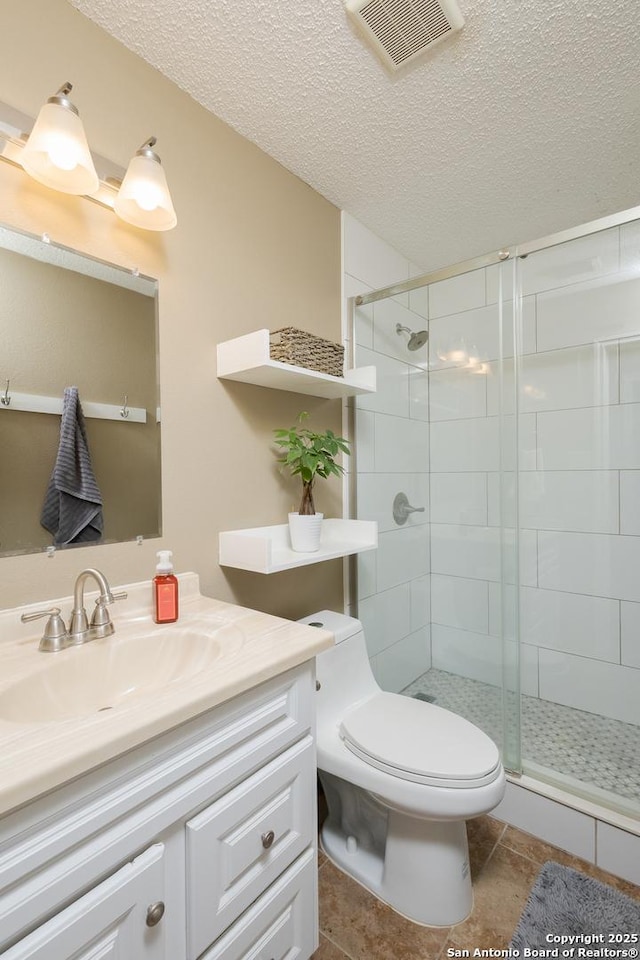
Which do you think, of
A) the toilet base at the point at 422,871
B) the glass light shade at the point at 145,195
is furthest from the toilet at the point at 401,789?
the glass light shade at the point at 145,195

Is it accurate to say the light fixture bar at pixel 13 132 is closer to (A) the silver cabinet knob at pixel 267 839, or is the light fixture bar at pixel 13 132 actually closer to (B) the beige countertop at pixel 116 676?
(B) the beige countertop at pixel 116 676

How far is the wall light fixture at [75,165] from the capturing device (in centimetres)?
92

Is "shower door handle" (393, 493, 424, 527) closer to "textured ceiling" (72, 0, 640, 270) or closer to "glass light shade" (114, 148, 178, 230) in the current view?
"textured ceiling" (72, 0, 640, 270)

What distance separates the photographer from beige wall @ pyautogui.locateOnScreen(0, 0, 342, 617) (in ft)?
3.32

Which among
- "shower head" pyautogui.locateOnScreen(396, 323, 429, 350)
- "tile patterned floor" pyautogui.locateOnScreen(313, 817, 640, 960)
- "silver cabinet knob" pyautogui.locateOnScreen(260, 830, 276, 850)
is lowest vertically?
"tile patterned floor" pyautogui.locateOnScreen(313, 817, 640, 960)

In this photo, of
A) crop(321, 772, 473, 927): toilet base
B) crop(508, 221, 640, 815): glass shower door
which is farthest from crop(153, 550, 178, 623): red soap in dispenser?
crop(508, 221, 640, 815): glass shower door

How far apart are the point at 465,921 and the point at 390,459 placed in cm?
155

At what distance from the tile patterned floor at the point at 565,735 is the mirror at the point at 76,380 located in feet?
4.89

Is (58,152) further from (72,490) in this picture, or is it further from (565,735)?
(565,735)

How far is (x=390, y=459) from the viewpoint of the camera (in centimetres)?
207

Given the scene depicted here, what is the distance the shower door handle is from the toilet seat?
0.85 meters

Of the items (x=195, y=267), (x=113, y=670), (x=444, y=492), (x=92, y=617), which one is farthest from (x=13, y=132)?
(x=444, y=492)

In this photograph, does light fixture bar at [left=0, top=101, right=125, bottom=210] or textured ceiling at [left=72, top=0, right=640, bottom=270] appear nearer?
light fixture bar at [left=0, top=101, right=125, bottom=210]

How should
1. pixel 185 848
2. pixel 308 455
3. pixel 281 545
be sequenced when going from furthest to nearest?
1. pixel 281 545
2. pixel 308 455
3. pixel 185 848
